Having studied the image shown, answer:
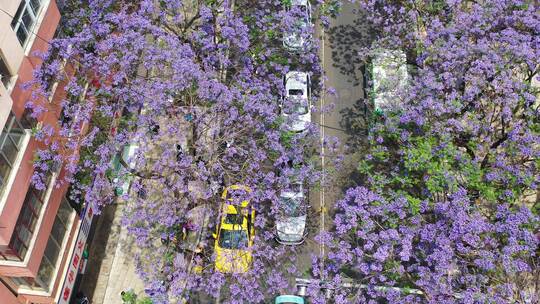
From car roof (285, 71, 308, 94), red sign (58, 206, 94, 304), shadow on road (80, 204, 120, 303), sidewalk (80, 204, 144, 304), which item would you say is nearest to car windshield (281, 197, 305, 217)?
car roof (285, 71, 308, 94)

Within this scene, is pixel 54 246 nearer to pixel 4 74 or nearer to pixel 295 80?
pixel 4 74

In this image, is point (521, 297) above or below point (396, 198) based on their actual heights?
below

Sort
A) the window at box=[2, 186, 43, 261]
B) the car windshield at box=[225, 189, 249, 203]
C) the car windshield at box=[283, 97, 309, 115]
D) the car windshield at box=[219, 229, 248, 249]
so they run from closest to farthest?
the window at box=[2, 186, 43, 261]
the car windshield at box=[225, 189, 249, 203]
the car windshield at box=[219, 229, 248, 249]
the car windshield at box=[283, 97, 309, 115]

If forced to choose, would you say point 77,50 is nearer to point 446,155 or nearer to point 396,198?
point 396,198

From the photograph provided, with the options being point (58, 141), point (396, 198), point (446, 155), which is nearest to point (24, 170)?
point (58, 141)

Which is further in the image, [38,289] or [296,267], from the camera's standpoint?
[296,267]

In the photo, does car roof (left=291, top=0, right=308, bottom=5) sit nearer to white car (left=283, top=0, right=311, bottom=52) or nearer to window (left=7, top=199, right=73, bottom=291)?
white car (left=283, top=0, right=311, bottom=52)

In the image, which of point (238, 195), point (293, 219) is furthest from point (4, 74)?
point (293, 219)
